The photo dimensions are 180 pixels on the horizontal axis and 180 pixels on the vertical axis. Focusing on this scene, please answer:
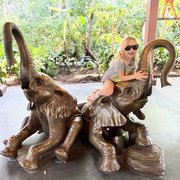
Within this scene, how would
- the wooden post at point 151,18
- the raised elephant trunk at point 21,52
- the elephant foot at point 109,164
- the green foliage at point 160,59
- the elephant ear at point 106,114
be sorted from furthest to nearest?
1. the green foliage at point 160,59
2. the wooden post at point 151,18
3. the elephant ear at point 106,114
4. the elephant foot at point 109,164
5. the raised elephant trunk at point 21,52

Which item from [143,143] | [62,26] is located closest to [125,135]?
[143,143]

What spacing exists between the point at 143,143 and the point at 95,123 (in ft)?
0.71

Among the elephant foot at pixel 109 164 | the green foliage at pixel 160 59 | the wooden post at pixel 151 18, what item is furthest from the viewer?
the green foliage at pixel 160 59

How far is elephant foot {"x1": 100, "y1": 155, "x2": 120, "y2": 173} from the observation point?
0.88 metres

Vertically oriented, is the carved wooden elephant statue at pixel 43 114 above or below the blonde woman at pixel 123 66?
below

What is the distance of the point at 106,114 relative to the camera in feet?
3.25

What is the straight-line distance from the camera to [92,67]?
142 inches

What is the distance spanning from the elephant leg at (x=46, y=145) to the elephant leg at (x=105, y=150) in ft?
0.42

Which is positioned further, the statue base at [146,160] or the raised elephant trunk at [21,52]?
the statue base at [146,160]

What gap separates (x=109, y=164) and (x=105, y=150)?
6 cm

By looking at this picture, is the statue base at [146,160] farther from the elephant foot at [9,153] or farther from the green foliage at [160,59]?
the green foliage at [160,59]

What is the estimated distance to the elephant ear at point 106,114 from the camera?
98 centimetres

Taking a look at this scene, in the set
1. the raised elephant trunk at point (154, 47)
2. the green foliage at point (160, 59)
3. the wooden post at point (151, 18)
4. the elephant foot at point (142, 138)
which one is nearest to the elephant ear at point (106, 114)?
the elephant foot at point (142, 138)

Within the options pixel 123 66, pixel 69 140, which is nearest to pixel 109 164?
pixel 69 140
